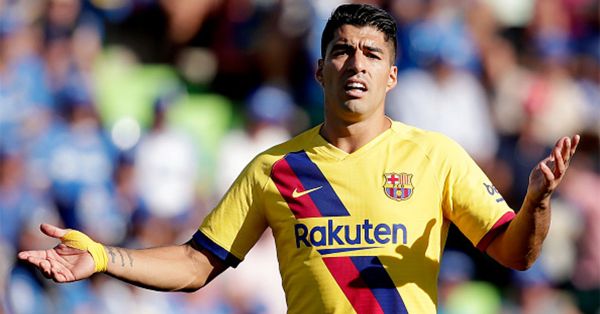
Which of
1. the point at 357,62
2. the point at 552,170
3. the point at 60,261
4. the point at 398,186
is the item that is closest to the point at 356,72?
the point at 357,62

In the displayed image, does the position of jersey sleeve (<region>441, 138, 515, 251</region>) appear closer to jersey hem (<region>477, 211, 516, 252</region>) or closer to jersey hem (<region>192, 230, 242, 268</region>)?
jersey hem (<region>477, 211, 516, 252</region>)

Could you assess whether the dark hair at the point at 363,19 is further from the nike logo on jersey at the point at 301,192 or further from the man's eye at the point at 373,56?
the nike logo on jersey at the point at 301,192

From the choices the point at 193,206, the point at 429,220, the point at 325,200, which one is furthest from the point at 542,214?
the point at 193,206

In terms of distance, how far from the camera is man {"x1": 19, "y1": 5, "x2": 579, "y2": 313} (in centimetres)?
525

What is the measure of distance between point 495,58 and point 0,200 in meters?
4.54

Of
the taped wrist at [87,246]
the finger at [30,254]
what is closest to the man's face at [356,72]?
the taped wrist at [87,246]

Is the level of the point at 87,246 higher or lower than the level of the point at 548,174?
lower

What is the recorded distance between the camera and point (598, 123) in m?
10.9

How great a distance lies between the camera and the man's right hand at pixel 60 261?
5242 mm

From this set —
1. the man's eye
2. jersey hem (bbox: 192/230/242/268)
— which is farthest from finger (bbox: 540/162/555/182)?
jersey hem (bbox: 192/230/242/268)

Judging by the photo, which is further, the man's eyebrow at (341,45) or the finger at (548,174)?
the man's eyebrow at (341,45)

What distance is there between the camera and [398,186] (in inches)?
211

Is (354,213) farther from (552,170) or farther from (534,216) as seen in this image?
(552,170)

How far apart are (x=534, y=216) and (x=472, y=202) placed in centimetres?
36
